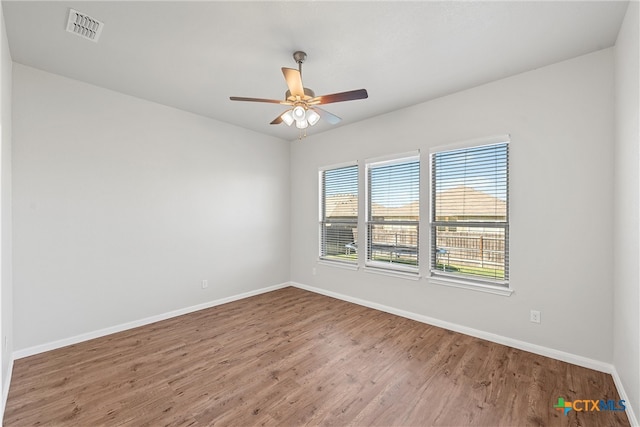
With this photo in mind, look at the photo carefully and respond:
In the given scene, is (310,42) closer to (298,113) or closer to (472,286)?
(298,113)

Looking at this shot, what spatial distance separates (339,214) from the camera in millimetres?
4828

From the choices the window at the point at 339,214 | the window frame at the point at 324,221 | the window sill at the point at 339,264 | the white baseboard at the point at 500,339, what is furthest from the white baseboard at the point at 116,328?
the white baseboard at the point at 500,339

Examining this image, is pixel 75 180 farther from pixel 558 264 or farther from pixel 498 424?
pixel 558 264

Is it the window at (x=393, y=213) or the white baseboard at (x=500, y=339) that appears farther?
the window at (x=393, y=213)

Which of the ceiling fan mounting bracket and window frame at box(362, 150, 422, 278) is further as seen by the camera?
window frame at box(362, 150, 422, 278)

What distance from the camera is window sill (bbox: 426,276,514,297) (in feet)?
9.85

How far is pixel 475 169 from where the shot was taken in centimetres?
327

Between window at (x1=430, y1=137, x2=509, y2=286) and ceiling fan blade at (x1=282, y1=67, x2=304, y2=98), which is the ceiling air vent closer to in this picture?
ceiling fan blade at (x1=282, y1=67, x2=304, y2=98)

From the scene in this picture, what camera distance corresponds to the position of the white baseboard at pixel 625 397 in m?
1.83

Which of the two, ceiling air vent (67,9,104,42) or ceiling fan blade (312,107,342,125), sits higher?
ceiling air vent (67,9,104,42)

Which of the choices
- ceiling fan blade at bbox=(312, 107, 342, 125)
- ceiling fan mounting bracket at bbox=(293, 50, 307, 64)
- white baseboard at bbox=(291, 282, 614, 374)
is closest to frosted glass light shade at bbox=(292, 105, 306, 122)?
ceiling fan blade at bbox=(312, 107, 342, 125)

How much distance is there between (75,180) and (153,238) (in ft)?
3.46

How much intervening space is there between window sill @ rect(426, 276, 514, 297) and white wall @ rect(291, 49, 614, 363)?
0.06 metres

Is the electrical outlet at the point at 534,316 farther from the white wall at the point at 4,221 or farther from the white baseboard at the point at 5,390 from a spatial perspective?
the white wall at the point at 4,221
